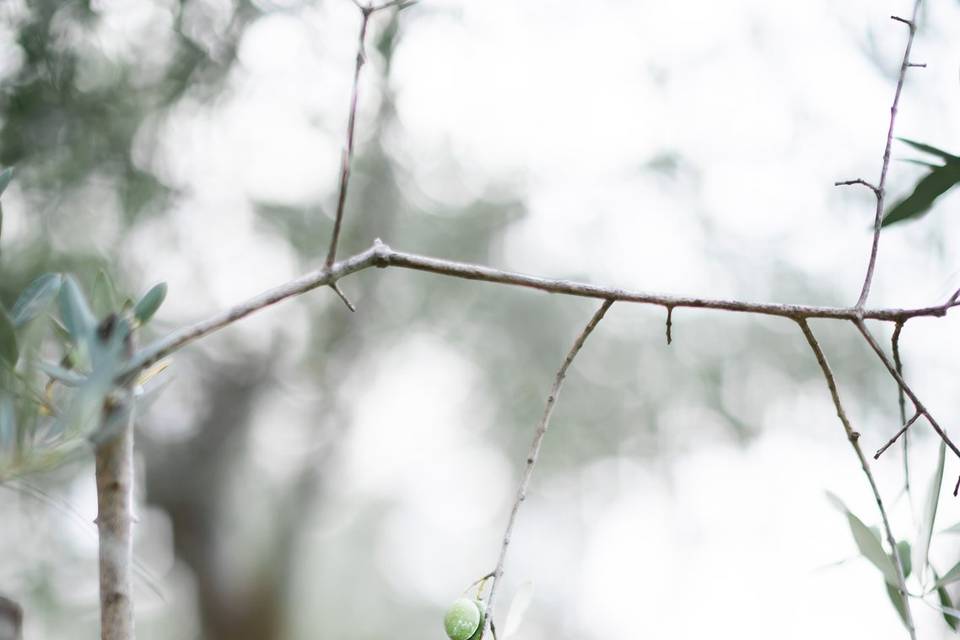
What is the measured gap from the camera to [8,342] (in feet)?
1.18

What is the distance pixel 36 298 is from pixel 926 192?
56 cm

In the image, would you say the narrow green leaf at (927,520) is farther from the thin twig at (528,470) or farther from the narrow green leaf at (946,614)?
the thin twig at (528,470)

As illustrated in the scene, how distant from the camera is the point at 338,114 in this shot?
2.36 metres

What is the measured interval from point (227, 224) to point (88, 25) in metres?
1.17

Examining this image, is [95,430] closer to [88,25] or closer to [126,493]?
[126,493]

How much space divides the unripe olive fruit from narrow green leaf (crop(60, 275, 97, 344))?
0.23m

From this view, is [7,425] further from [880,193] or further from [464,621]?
[880,193]

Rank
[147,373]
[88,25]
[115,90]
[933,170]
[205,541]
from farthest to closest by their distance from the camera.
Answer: [205,541] < [115,90] < [88,25] < [933,170] < [147,373]

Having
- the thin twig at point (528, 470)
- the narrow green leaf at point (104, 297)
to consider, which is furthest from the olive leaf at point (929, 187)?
the narrow green leaf at point (104, 297)

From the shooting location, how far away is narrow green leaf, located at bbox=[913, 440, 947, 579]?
0.50 m

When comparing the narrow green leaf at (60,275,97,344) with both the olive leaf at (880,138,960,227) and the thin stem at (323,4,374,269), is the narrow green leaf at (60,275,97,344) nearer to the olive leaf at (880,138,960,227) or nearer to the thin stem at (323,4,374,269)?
the thin stem at (323,4,374,269)

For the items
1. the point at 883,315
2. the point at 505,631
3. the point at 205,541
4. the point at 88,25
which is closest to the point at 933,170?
the point at 883,315

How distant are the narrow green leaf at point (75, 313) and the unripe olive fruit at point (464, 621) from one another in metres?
0.23

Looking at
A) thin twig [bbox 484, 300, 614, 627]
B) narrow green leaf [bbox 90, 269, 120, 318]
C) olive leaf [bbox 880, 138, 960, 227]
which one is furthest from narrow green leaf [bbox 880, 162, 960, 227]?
narrow green leaf [bbox 90, 269, 120, 318]
